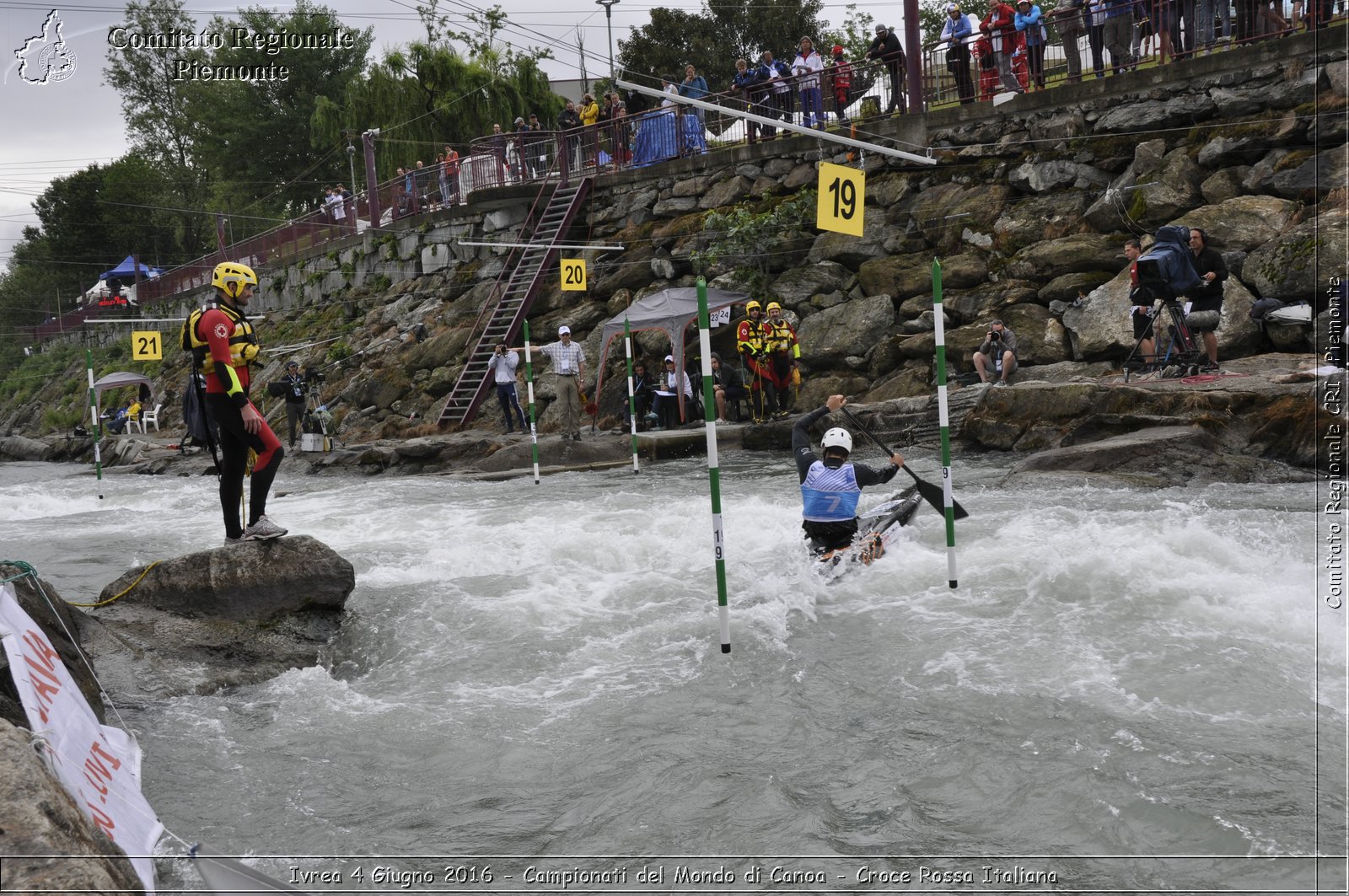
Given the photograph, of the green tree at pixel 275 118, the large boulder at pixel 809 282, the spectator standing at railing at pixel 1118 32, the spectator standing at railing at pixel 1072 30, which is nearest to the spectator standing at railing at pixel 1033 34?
the spectator standing at railing at pixel 1072 30

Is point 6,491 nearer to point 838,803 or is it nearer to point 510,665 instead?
point 510,665

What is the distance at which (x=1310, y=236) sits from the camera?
13828 mm

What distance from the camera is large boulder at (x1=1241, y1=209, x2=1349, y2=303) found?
1338 cm

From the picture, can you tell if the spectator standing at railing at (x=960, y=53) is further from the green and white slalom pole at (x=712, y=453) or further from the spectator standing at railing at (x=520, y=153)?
the green and white slalom pole at (x=712, y=453)

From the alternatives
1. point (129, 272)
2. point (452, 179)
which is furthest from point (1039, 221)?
point (129, 272)

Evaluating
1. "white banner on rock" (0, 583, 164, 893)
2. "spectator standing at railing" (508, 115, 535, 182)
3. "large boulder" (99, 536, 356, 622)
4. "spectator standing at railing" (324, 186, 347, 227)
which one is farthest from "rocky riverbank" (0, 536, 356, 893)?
"spectator standing at railing" (324, 186, 347, 227)

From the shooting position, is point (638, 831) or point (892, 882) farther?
point (638, 831)

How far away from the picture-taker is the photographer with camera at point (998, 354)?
15977mm

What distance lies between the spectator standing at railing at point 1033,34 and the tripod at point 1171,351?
5830mm

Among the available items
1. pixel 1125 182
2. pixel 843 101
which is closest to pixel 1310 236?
pixel 1125 182

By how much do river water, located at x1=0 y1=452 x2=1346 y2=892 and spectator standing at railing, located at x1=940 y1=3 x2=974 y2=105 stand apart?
11242 mm

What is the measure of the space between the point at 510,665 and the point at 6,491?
18.1 metres

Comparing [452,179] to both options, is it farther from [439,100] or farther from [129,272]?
[129,272]

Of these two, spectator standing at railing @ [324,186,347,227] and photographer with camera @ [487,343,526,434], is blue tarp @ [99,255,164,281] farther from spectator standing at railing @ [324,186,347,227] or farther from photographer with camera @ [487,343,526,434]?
photographer with camera @ [487,343,526,434]
